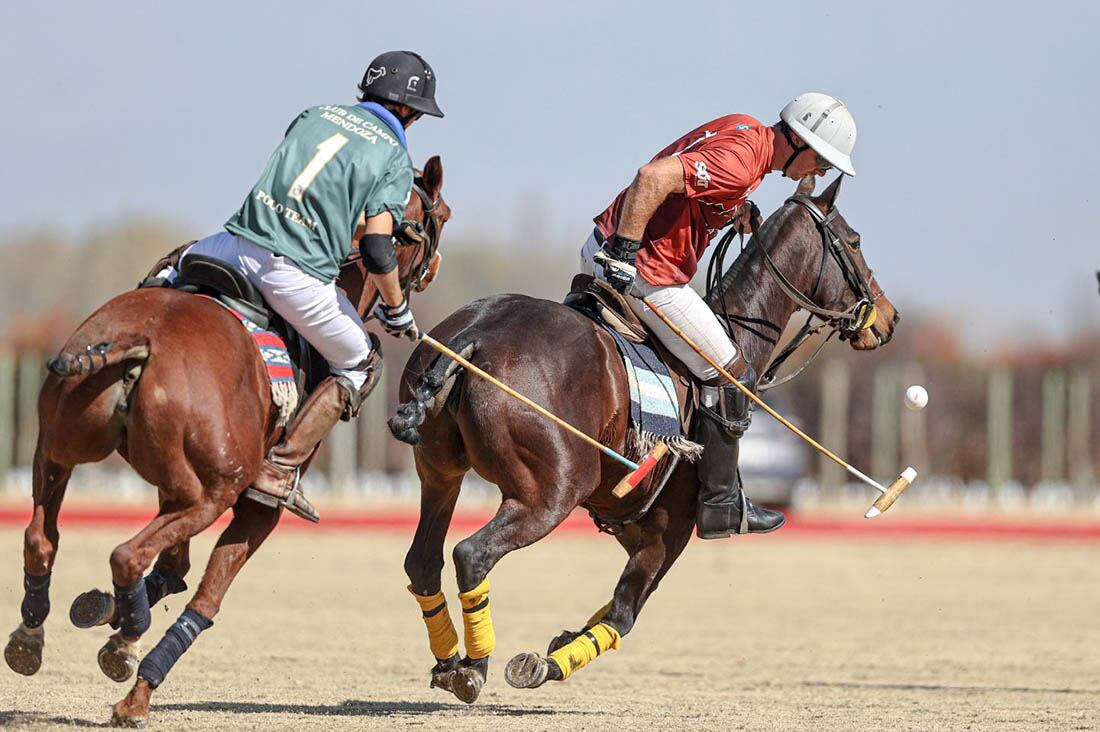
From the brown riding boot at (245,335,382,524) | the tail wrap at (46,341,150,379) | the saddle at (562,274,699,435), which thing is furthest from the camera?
the saddle at (562,274,699,435)

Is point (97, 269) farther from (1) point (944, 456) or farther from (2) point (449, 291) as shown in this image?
(1) point (944, 456)

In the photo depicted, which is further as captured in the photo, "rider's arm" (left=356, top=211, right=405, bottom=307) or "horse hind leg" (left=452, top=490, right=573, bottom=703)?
"horse hind leg" (left=452, top=490, right=573, bottom=703)

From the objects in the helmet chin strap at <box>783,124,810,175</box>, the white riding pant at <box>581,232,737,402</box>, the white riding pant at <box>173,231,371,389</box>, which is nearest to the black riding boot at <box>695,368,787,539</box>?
the white riding pant at <box>581,232,737,402</box>

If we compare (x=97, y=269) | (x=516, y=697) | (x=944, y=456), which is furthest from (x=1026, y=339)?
(x=516, y=697)

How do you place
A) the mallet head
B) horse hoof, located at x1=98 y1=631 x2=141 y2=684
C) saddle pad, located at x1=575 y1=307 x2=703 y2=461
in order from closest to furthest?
horse hoof, located at x1=98 y1=631 x2=141 y2=684 < saddle pad, located at x1=575 y1=307 x2=703 y2=461 < the mallet head

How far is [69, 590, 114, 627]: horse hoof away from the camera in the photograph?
20.9ft

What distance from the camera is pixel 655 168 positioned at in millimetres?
7520

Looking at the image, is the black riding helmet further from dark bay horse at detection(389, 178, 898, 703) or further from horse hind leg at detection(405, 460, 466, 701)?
horse hind leg at detection(405, 460, 466, 701)

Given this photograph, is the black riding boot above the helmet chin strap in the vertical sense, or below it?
below

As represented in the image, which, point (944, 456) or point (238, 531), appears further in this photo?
point (944, 456)

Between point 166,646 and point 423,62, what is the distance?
269 centimetres

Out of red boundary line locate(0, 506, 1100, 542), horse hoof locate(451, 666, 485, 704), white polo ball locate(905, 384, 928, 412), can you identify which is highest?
white polo ball locate(905, 384, 928, 412)

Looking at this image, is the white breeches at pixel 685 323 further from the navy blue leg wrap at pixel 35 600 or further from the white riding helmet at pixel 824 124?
the navy blue leg wrap at pixel 35 600

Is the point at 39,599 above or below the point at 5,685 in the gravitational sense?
above
